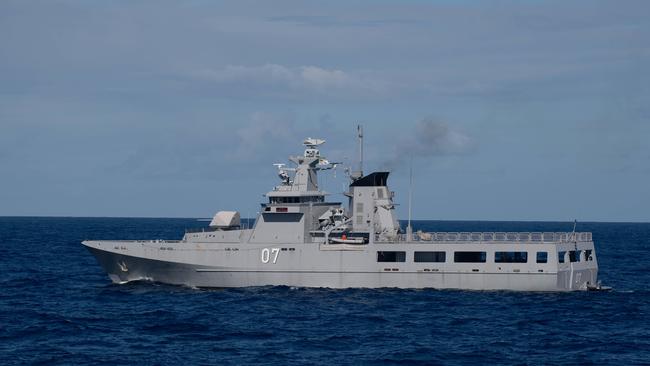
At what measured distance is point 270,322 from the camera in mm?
41438

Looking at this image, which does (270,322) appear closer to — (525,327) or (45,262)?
(525,327)

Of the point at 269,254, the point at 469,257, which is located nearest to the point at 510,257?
the point at 469,257

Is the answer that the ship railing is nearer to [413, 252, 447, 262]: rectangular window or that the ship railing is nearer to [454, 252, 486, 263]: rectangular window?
[454, 252, 486, 263]: rectangular window

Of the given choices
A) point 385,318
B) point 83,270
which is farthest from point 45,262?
point 385,318

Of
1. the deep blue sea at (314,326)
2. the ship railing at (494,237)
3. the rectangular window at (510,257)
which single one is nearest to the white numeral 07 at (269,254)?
the deep blue sea at (314,326)

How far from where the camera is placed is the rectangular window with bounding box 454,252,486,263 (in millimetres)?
50625

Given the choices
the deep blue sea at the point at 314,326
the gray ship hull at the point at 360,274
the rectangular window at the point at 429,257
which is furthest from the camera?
the rectangular window at the point at 429,257

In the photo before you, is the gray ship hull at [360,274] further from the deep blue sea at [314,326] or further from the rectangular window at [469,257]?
the deep blue sea at [314,326]

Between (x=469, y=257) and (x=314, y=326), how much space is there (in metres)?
13.3

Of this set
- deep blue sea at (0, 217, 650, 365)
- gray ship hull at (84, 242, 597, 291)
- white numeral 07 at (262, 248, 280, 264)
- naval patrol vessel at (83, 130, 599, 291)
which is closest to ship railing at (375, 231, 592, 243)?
naval patrol vessel at (83, 130, 599, 291)

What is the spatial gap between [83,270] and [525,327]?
130 feet

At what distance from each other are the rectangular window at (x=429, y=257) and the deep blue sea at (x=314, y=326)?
1901mm

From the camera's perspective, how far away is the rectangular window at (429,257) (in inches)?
1999

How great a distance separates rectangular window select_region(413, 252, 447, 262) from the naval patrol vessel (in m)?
0.05
